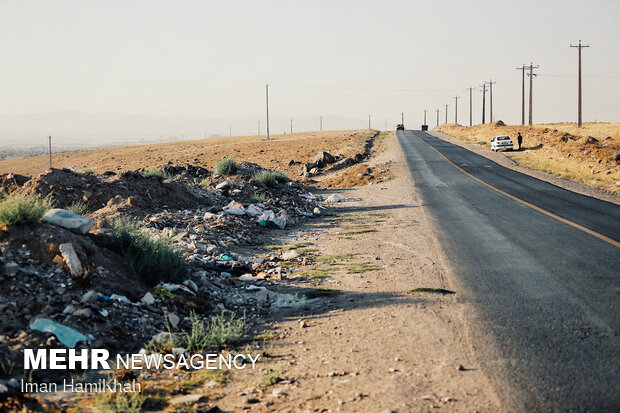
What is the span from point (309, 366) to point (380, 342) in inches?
34.7

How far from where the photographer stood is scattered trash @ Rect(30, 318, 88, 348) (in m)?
5.00

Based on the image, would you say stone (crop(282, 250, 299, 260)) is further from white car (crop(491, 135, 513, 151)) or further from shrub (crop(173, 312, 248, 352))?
white car (crop(491, 135, 513, 151))

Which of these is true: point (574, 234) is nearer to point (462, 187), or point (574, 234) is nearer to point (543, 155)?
point (462, 187)

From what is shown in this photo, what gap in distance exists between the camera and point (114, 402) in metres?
3.97

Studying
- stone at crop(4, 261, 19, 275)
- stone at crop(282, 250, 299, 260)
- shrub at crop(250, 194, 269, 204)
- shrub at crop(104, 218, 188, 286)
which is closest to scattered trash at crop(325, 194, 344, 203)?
shrub at crop(250, 194, 269, 204)

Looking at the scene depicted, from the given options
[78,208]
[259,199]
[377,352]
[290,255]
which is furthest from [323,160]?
[377,352]

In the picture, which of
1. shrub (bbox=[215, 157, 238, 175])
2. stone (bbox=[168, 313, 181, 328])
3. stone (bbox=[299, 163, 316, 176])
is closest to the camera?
stone (bbox=[168, 313, 181, 328])

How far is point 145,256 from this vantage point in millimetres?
7105

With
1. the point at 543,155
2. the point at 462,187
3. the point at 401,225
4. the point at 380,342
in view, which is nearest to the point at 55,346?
the point at 380,342

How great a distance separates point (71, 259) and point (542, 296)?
587 centimetres

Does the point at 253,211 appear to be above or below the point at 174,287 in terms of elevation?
above

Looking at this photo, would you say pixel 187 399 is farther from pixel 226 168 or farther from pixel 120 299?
pixel 226 168

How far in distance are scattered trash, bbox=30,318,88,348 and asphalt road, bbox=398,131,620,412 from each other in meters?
3.96

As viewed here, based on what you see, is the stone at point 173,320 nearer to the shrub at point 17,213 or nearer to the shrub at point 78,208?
the shrub at point 17,213
